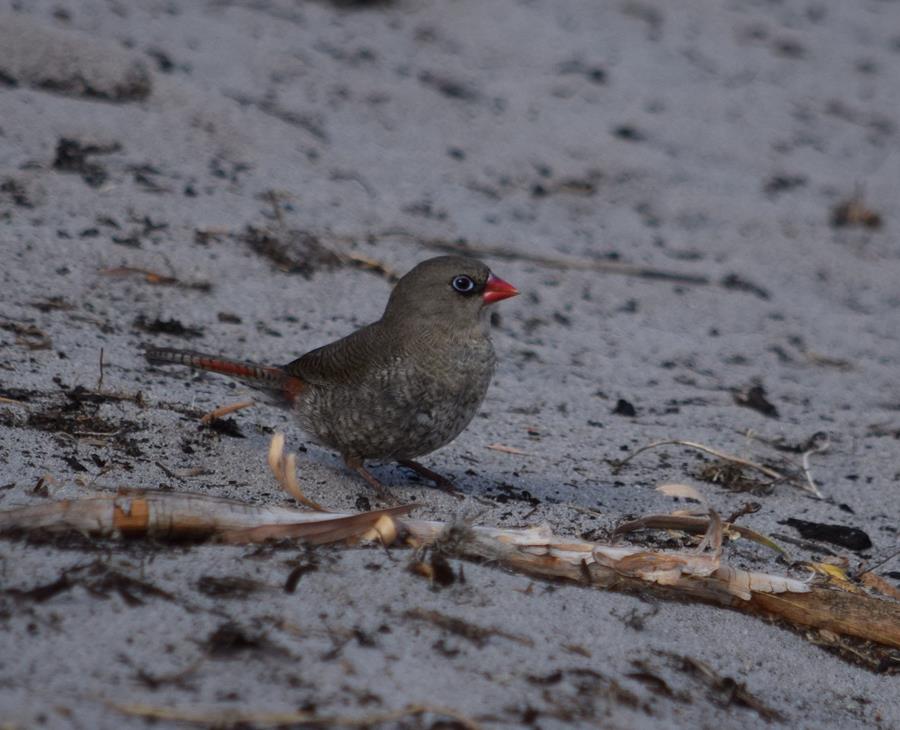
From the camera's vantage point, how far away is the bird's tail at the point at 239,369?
443 centimetres

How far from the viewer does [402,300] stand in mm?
4559

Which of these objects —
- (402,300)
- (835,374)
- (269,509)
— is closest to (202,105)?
(402,300)

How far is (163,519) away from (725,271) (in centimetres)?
504

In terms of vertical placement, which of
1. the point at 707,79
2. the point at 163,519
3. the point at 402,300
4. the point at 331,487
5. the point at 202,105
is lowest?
the point at 331,487

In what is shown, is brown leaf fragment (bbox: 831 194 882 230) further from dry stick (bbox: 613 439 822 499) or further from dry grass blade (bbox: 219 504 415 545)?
dry grass blade (bbox: 219 504 415 545)

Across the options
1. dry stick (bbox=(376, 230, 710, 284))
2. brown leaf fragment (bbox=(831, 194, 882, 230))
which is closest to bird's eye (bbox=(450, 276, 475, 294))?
dry stick (bbox=(376, 230, 710, 284))

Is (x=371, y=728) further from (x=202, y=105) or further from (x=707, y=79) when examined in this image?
(x=707, y=79)

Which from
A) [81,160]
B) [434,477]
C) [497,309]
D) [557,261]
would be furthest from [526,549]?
[81,160]

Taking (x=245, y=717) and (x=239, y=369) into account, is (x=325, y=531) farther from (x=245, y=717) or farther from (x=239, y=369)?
(x=239, y=369)

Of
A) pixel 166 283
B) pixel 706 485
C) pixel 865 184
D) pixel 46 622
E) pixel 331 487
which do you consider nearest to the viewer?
pixel 46 622

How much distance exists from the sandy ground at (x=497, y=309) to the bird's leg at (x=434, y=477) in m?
0.06

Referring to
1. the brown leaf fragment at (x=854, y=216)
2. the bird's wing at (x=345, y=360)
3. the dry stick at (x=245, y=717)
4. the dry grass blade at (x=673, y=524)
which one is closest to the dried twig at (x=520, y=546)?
the dry grass blade at (x=673, y=524)

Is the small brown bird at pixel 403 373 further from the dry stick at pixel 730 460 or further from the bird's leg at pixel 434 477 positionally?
the dry stick at pixel 730 460

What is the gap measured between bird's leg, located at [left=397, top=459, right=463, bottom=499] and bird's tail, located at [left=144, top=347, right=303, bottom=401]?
1.62 ft
